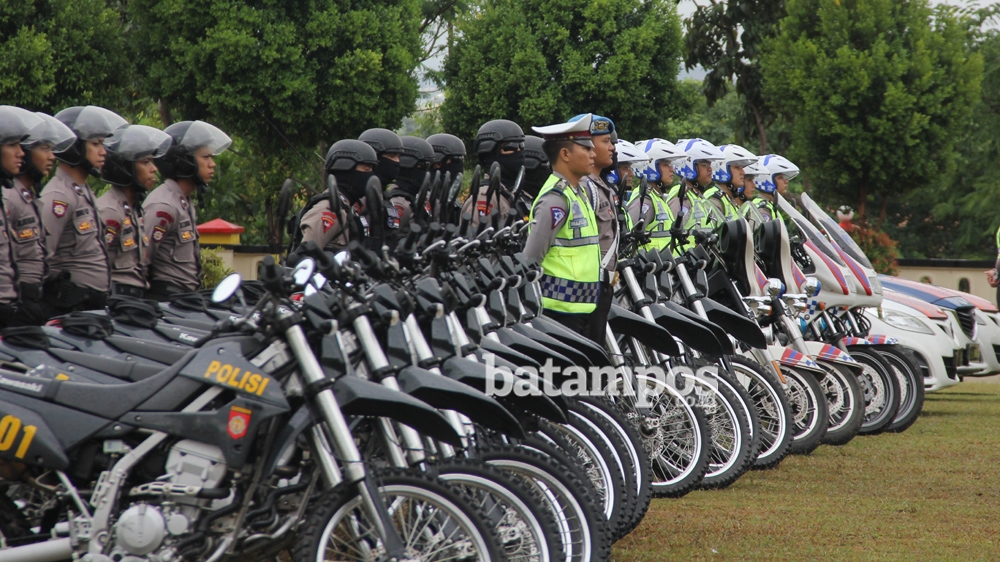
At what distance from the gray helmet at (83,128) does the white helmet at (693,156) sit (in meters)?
5.43

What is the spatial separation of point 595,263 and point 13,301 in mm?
2927

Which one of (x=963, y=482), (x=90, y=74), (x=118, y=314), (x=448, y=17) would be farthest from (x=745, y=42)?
(x=118, y=314)

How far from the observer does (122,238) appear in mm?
7531

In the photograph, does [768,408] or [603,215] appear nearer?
[603,215]

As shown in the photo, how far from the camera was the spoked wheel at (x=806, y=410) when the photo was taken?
883 cm

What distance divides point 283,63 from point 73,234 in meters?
10.8

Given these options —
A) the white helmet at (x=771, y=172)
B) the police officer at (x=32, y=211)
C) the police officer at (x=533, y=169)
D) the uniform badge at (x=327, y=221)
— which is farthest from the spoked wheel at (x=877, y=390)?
the police officer at (x=32, y=211)

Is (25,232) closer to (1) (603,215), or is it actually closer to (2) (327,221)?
(2) (327,221)

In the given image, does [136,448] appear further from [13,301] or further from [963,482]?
[963,482]

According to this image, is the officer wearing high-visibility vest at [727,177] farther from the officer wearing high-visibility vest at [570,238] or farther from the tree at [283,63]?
the tree at [283,63]

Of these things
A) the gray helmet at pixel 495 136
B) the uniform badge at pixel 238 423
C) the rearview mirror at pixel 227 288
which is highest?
the gray helmet at pixel 495 136


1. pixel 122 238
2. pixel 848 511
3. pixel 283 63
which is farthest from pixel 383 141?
pixel 283 63

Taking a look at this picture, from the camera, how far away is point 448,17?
26344 millimetres

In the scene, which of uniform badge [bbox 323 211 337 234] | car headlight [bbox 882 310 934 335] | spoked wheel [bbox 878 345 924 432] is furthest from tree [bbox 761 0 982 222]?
uniform badge [bbox 323 211 337 234]
